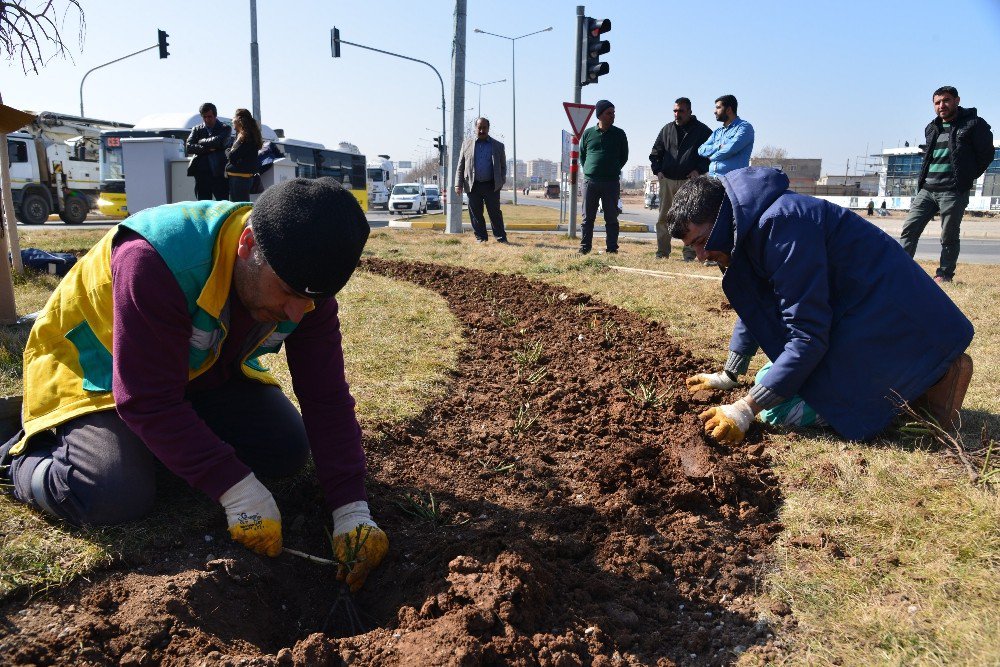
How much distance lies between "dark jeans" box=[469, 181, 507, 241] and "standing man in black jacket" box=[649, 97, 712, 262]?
9.44ft

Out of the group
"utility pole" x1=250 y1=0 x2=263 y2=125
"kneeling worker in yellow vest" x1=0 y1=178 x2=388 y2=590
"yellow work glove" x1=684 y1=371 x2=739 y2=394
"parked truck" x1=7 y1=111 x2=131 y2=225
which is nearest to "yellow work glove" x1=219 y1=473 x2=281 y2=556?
"kneeling worker in yellow vest" x1=0 y1=178 x2=388 y2=590

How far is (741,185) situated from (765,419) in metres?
1.15

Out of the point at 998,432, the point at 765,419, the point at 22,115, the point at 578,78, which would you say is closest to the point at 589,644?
the point at 765,419

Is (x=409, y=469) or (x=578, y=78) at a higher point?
(x=578, y=78)

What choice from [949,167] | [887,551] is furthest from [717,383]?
[949,167]

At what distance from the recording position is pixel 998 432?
10.3 feet

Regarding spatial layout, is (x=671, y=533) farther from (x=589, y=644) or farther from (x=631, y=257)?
(x=631, y=257)

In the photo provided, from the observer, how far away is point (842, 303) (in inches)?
119

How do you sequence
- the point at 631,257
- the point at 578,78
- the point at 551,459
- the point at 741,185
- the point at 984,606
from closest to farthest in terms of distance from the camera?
the point at 984,606 → the point at 741,185 → the point at 551,459 → the point at 631,257 → the point at 578,78

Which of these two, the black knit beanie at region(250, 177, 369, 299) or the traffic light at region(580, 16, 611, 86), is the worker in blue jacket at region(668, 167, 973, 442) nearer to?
the black knit beanie at region(250, 177, 369, 299)

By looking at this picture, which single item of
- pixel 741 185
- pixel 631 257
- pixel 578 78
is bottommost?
pixel 631 257

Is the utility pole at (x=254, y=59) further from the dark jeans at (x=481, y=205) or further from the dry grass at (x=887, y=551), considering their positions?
the dry grass at (x=887, y=551)

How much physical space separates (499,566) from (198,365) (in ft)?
3.93

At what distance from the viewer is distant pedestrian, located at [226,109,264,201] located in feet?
27.7
